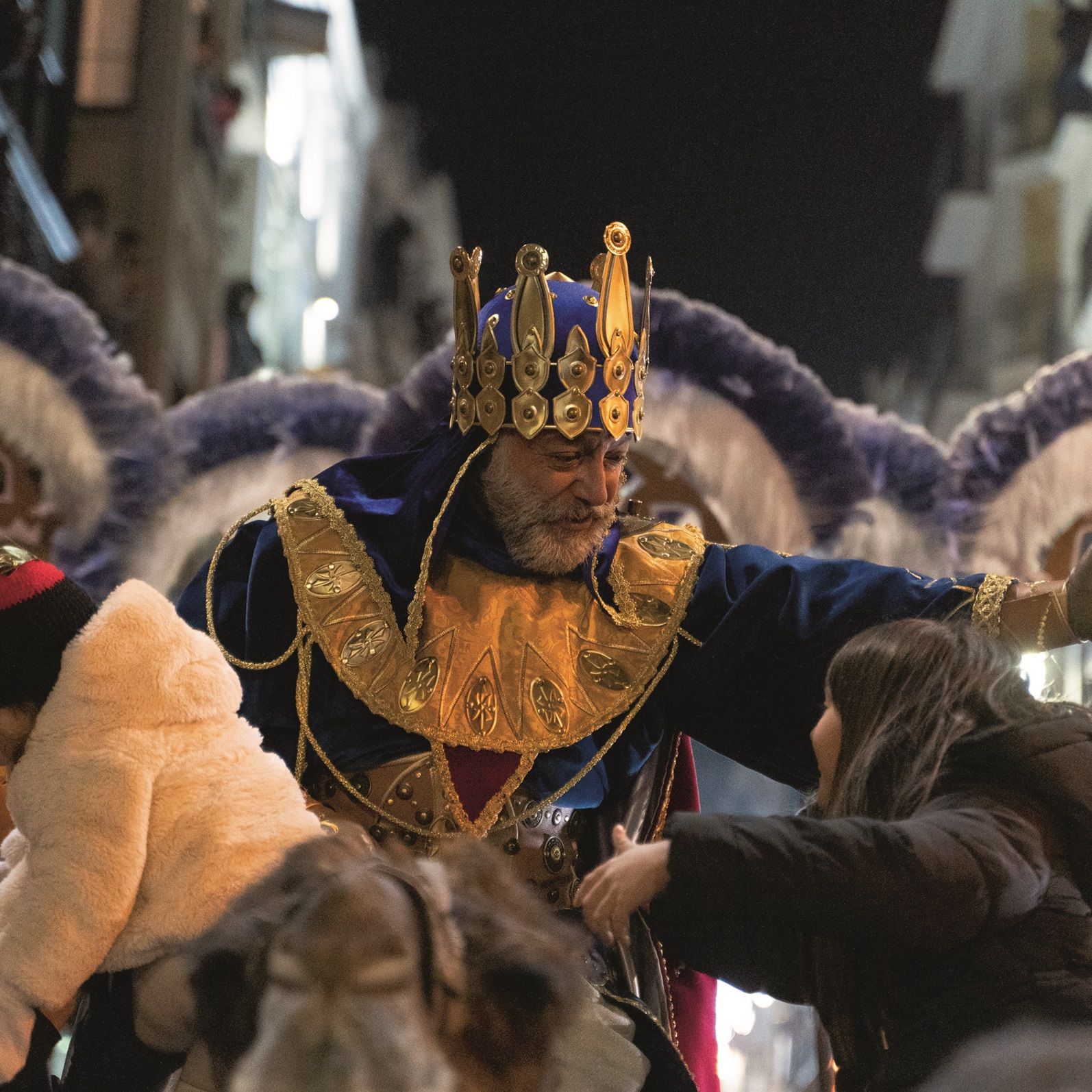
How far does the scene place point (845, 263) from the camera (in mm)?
7230

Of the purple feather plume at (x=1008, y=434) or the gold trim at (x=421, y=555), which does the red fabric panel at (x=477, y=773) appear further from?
the purple feather plume at (x=1008, y=434)

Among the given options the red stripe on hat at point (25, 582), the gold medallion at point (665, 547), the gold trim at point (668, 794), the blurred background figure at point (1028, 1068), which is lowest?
the gold trim at point (668, 794)

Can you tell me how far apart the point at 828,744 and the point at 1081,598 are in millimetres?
468

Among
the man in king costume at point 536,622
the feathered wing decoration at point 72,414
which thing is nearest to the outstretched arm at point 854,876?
the man in king costume at point 536,622

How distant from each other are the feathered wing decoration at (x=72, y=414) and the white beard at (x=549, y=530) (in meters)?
1.40

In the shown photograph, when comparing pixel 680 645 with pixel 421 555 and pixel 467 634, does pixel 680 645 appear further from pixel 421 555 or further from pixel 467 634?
pixel 421 555

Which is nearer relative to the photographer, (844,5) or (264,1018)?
(264,1018)

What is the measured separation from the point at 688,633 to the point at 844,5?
15.4 ft

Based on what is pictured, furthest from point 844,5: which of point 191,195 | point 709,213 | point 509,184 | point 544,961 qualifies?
point 544,961

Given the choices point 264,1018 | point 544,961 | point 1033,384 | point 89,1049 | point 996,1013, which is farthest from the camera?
point 1033,384

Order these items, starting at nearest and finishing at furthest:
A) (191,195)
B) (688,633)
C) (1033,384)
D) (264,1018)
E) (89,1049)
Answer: (264,1018) < (89,1049) < (688,633) < (1033,384) < (191,195)

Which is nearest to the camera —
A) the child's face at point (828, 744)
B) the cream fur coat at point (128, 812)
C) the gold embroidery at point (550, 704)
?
the cream fur coat at point (128, 812)

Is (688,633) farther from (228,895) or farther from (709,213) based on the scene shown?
(709,213)

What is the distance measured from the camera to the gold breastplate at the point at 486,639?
3209mm
